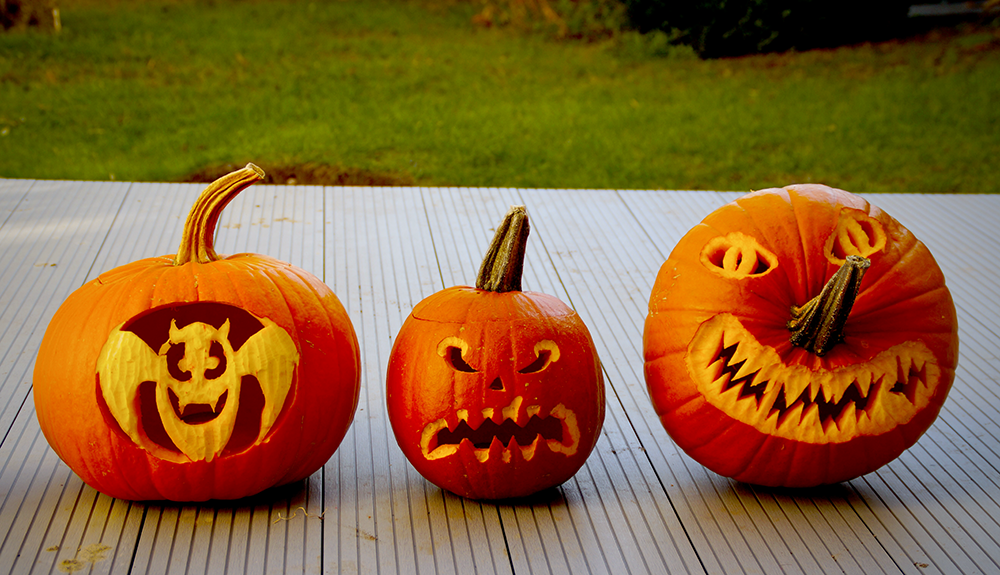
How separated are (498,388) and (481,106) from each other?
5.05 m

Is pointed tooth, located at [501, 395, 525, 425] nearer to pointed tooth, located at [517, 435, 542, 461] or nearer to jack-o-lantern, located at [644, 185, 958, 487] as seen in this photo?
pointed tooth, located at [517, 435, 542, 461]

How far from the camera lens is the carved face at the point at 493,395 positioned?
4.96 ft

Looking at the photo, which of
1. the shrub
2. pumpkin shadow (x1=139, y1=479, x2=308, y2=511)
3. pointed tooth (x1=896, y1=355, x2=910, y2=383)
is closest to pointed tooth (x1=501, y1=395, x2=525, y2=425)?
pumpkin shadow (x1=139, y1=479, x2=308, y2=511)

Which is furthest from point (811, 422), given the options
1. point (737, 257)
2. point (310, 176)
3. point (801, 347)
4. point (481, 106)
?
point (481, 106)

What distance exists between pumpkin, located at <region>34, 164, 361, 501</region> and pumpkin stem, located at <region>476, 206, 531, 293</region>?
0.31m

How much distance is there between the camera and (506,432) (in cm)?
161

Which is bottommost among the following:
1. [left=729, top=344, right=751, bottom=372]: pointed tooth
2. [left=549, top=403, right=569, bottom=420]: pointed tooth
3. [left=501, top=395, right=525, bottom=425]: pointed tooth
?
[left=549, top=403, right=569, bottom=420]: pointed tooth

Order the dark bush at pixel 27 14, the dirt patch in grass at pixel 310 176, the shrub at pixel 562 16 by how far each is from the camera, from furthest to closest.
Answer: the shrub at pixel 562 16 → the dark bush at pixel 27 14 → the dirt patch in grass at pixel 310 176

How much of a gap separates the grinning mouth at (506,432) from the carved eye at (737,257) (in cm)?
40

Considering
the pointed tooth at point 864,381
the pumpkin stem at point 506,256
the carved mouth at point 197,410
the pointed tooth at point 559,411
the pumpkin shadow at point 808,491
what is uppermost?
the pumpkin stem at point 506,256

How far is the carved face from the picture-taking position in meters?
1.51

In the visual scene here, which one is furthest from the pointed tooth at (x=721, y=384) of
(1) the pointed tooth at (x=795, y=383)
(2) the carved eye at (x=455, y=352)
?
(2) the carved eye at (x=455, y=352)

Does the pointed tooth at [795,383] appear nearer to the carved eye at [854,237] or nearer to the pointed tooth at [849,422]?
the pointed tooth at [849,422]

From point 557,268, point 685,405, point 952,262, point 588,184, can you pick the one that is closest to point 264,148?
point 588,184
